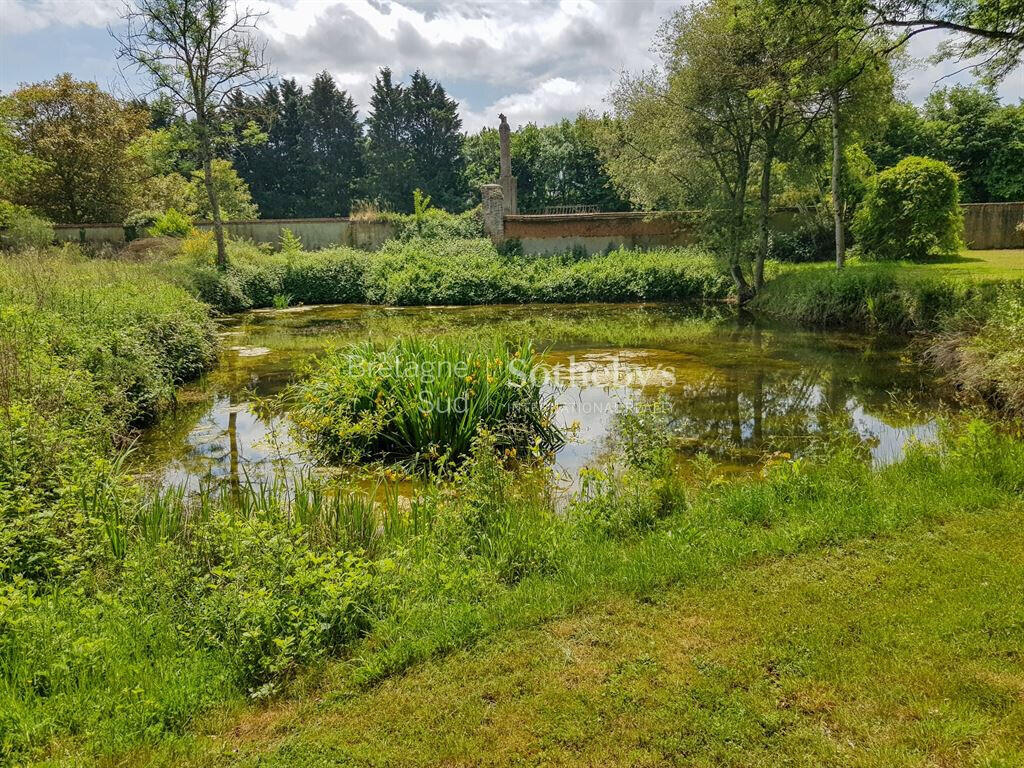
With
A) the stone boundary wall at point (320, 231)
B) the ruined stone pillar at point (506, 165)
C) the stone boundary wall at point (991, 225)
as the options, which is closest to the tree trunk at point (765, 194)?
the stone boundary wall at point (991, 225)

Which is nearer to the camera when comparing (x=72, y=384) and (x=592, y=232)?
(x=72, y=384)

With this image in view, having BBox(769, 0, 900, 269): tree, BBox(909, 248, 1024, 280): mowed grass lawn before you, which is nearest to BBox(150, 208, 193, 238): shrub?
BBox(769, 0, 900, 269): tree

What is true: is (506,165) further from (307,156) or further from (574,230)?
(307,156)

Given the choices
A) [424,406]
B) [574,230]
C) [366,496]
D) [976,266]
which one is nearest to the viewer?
[366,496]

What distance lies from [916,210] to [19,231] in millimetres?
25440

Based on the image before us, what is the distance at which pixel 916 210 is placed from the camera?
14898 millimetres

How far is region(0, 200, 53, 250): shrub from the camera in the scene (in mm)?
19000

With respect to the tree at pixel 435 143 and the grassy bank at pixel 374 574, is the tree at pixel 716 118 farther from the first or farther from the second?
the tree at pixel 435 143

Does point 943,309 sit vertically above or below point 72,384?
above

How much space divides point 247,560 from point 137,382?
5.42 metres

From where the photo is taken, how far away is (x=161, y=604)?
123 inches

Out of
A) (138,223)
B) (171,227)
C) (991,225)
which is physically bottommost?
(991,225)

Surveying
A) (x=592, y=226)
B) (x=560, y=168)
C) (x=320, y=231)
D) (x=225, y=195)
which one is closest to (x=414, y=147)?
(x=560, y=168)

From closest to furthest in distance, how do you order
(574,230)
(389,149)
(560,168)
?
(574,230) → (560,168) → (389,149)
